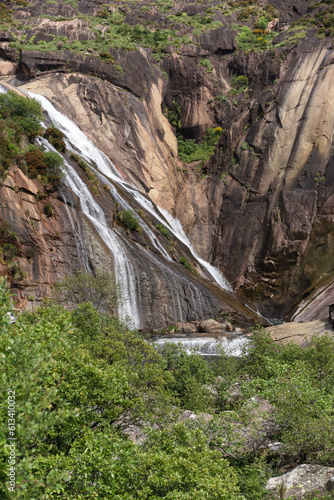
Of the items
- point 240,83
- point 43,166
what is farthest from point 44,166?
point 240,83

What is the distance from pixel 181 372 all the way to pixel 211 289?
1596 centimetres

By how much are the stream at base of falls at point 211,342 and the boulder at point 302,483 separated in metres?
14.4

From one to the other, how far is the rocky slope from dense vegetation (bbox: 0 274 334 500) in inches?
706

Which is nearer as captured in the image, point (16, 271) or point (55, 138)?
point (16, 271)

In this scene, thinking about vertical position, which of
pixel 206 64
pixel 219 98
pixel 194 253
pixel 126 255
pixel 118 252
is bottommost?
pixel 126 255

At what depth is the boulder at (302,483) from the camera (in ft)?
27.9

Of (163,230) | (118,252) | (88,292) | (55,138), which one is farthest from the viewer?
(163,230)

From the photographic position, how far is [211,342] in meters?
25.0

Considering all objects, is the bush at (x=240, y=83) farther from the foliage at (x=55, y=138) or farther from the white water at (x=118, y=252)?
the white water at (x=118, y=252)

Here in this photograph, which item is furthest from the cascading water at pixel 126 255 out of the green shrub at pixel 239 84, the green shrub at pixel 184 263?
the green shrub at pixel 239 84

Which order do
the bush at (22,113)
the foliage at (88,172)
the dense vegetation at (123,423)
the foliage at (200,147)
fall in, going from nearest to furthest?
the dense vegetation at (123,423)
the bush at (22,113)
the foliage at (88,172)
the foliage at (200,147)

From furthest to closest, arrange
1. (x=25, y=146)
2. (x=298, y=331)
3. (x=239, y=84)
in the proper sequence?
1. (x=239, y=84)
2. (x=25, y=146)
3. (x=298, y=331)

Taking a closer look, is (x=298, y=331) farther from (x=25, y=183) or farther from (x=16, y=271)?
(x=25, y=183)

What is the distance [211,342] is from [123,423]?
1457 cm
